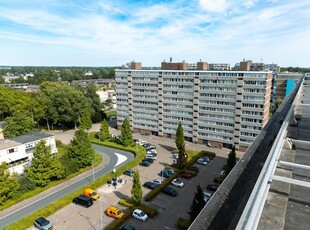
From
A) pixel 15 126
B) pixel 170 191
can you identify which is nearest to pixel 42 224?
pixel 170 191

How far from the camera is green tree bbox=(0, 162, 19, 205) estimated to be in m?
30.7

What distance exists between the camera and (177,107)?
195ft

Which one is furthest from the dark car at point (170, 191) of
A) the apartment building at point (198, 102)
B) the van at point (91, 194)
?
the apartment building at point (198, 102)

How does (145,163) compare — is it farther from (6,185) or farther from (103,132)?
(6,185)

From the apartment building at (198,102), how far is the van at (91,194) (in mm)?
30970

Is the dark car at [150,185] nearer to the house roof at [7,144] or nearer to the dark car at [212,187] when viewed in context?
the dark car at [212,187]

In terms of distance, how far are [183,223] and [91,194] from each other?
1460 centimetres

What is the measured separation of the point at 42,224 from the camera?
2712 centimetres

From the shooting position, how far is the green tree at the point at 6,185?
30719 millimetres

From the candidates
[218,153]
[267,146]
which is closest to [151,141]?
[218,153]

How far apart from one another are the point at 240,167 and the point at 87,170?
127 feet

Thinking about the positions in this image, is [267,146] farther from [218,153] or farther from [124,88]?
[124,88]

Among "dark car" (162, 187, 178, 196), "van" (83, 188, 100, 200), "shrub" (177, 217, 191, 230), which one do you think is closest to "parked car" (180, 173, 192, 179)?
"dark car" (162, 187, 178, 196)

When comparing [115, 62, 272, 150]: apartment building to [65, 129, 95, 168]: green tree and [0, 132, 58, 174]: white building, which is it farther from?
[0, 132, 58, 174]: white building
